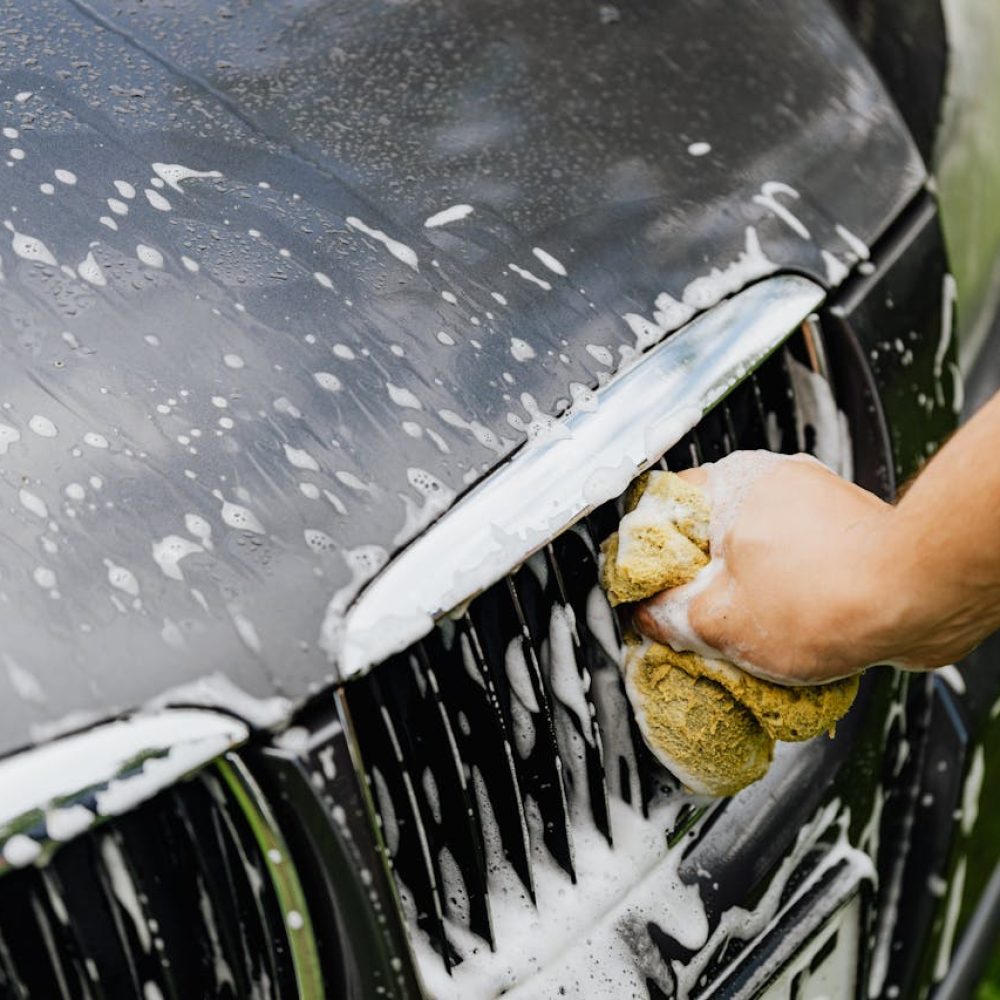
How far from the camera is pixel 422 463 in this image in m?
1.44

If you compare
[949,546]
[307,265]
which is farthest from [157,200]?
[949,546]

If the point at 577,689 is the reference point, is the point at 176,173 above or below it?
above

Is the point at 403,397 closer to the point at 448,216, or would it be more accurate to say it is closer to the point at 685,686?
the point at 448,216

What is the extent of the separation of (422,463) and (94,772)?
45cm

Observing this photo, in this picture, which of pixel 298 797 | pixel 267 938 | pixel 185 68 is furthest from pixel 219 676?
pixel 185 68

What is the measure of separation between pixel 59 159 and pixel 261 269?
25cm

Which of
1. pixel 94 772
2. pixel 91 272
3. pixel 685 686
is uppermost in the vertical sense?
pixel 91 272

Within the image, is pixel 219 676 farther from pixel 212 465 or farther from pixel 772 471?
pixel 772 471

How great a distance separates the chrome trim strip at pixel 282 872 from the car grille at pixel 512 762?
12 cm

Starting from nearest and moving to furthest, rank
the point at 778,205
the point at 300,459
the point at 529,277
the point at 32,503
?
the point at 32,503
the point at 300,459
the point at 529,277
the point at 778,205

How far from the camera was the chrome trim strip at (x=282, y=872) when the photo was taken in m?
1.29

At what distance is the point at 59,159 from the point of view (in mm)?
1521

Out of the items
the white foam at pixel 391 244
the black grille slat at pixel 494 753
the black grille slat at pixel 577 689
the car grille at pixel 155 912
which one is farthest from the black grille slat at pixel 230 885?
the white foam at pixel 391 244

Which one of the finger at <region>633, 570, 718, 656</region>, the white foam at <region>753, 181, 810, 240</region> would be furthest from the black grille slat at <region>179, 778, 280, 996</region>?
the white foam at <region>753, 181, 810, 240</region>
